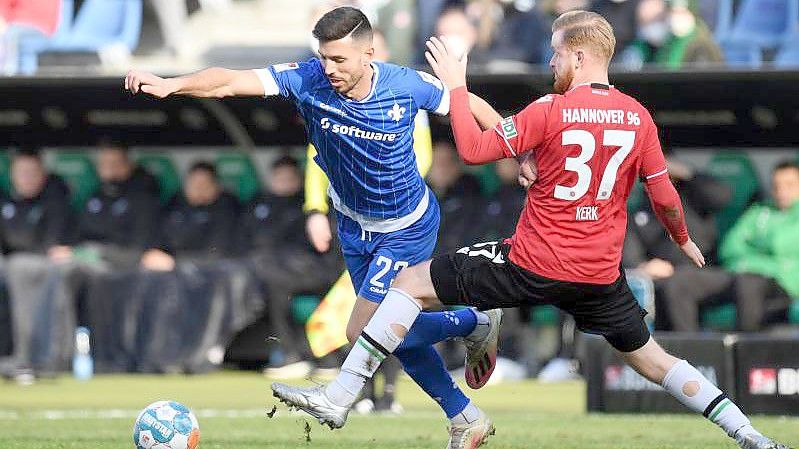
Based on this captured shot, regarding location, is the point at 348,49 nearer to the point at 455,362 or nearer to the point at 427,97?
the point at 427,97

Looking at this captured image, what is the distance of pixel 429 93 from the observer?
7277 mm

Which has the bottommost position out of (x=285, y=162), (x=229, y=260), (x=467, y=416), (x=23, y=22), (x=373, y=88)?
(x=467, y=416)

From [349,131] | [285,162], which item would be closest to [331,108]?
[349,131]

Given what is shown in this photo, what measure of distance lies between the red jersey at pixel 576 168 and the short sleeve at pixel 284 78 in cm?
91

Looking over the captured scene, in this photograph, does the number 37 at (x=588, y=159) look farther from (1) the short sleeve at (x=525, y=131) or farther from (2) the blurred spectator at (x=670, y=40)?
(2) the blurred spectator at (x=670, y=40)

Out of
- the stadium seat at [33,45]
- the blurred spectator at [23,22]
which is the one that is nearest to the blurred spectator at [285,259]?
the stadium seat at [33,45]

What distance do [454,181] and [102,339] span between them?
3696 mm

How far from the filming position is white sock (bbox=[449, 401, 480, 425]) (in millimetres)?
7184

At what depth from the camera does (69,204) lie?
1559cm

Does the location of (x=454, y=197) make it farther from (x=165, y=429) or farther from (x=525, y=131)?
(x=525, y=131)

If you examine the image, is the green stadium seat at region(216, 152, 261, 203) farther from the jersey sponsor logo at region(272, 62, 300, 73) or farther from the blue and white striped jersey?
the jersey sponsor logo at region(272, 62, 300, 73)

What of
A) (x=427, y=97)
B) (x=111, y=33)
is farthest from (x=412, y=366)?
(x=111, y=33)

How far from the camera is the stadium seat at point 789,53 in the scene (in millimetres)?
13359

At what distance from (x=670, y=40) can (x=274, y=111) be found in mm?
4179
